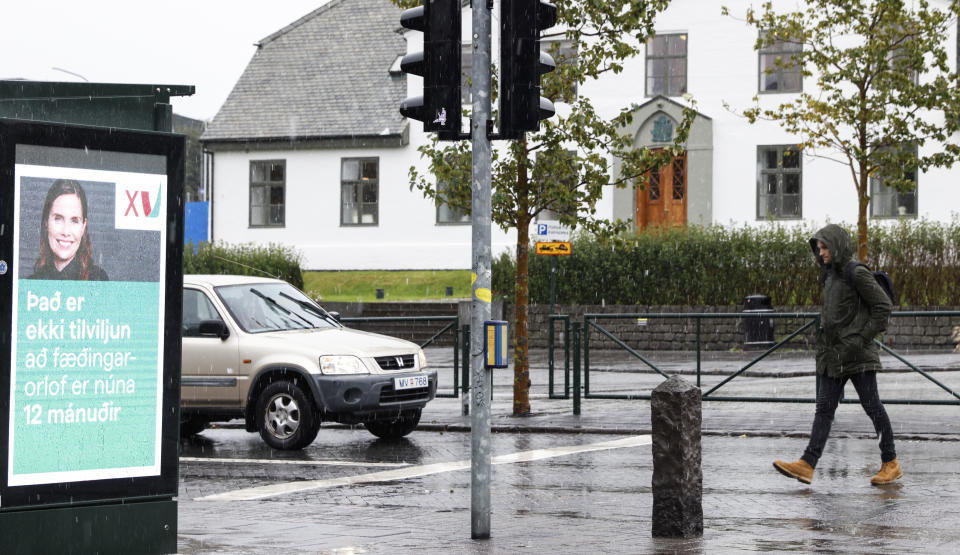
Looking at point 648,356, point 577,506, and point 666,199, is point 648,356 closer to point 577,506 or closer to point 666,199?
point 577,506

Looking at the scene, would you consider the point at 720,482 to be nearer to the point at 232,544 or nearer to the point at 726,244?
the point at 232,544

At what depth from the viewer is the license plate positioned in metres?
13.5

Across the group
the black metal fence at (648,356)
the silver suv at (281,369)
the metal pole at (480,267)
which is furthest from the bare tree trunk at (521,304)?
the metal pole at (480,267)

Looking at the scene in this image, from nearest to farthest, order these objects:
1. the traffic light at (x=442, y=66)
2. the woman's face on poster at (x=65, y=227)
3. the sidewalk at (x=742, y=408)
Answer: the woman's face on poster at (x=65, y=227) → the traffic light at (x=442, y=66) → the sidewalk at (x=742, y=408)

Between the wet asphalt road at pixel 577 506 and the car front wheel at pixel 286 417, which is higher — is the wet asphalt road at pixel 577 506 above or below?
below

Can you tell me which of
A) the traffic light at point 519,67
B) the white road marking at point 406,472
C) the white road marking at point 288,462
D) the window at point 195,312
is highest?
the traffic light at point 519,67

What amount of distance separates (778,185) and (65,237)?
107 feet

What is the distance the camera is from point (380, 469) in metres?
11.9

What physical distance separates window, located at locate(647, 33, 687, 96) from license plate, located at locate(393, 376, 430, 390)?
83.7 ft

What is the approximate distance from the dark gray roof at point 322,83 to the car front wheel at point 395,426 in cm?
2606

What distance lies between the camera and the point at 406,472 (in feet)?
38.3

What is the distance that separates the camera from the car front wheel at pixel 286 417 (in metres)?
13.3

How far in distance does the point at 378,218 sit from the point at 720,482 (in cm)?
3086

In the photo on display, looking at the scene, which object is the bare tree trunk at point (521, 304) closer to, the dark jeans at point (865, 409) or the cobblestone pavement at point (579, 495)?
the cobblestone pavement at point (579, 495)
